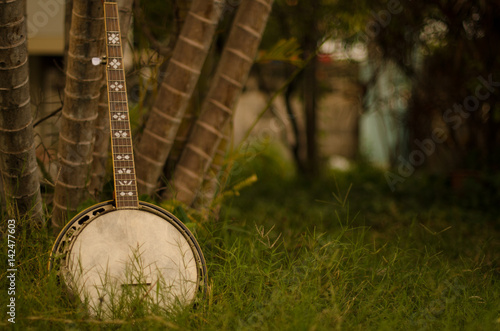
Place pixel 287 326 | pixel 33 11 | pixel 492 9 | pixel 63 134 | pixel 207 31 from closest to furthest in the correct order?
pixel 287 326 < pixel 63 134 < pixel 207 31 < pixel 492 9 < pixel 33 11

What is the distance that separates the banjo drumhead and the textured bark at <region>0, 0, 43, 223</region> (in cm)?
51

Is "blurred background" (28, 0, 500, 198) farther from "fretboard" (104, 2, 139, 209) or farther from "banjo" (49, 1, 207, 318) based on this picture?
"banjo" (49, 1, 207, 318)

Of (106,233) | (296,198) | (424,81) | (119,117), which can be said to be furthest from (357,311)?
(424,81)

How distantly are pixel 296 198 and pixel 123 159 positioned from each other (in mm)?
3421

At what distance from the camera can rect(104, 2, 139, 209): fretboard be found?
2002 millimetres

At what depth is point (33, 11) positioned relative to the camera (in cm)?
604

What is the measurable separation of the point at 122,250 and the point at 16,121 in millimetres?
726

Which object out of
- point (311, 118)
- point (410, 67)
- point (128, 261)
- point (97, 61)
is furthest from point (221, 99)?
point (410, 67)

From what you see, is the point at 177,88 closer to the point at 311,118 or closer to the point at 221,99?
the point at 221,99

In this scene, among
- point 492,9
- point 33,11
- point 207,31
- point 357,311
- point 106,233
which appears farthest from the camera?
point 33,11

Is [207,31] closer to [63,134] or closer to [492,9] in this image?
[63,134]

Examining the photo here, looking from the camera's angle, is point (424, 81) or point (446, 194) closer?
point (446, 194)

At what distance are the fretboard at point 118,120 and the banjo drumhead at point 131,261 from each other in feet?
0.22

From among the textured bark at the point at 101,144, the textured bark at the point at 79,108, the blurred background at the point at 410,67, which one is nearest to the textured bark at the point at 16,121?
the textured bark at the point at 79,108
